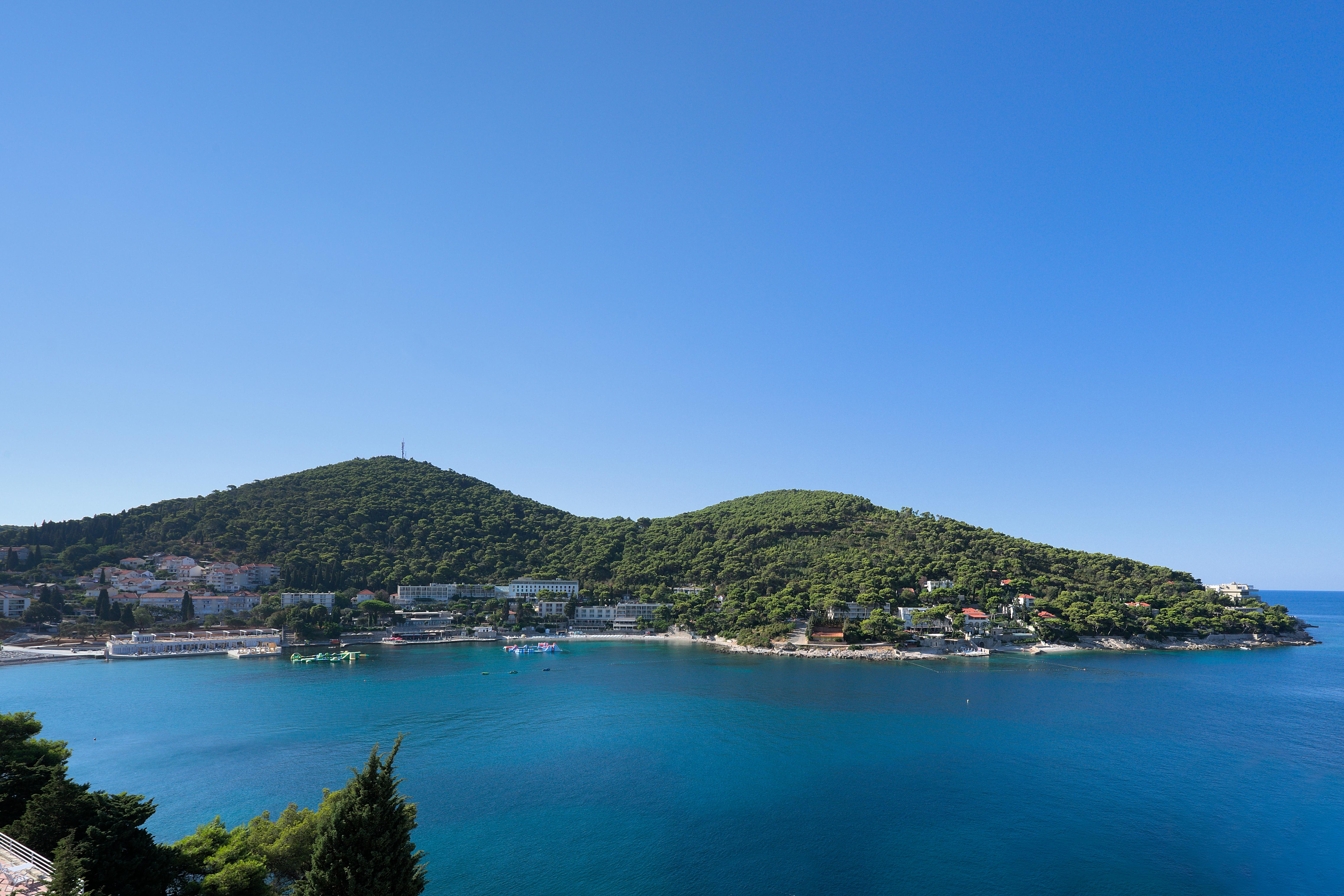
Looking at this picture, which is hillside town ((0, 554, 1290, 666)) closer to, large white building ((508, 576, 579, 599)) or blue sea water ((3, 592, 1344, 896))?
large white building ((508, 576, 579, 599))

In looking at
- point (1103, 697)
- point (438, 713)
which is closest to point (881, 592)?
point (1103, 697)

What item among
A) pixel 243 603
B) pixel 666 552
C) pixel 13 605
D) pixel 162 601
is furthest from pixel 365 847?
pixel 666 552

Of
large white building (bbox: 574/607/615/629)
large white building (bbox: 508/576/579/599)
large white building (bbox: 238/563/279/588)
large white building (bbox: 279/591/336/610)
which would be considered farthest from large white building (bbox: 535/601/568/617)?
large white building (bbox: 238/563/279/588)

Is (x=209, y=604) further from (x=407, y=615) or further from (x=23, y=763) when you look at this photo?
(x=23, y=763)

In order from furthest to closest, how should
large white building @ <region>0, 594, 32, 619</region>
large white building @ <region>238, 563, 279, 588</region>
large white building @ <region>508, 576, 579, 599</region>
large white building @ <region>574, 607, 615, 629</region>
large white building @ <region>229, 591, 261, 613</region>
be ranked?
large white building @ <region>508, 576, 579, 599</region> → large white building @ <region>574, 607, 615, 629</region> → large white building @ <region>238, 563, 279, 588</region> → large white building @ <region>229, 591, 261, 613</region> → large white building @ <region>0, 594, 32, 619</region>

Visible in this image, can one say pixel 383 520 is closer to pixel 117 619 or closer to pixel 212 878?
pixel 117 619

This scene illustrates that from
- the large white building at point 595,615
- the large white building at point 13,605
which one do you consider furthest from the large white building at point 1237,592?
the large white building at point 13,605
